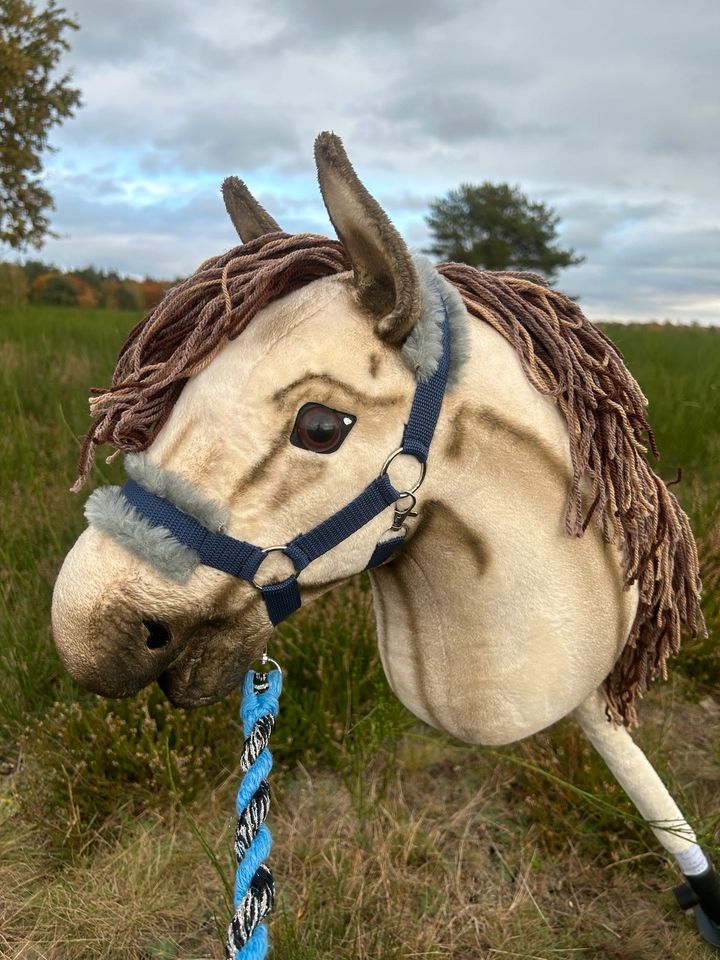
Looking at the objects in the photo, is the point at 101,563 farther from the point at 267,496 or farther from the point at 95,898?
the point at 95,898

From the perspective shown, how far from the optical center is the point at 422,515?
3.49 feet

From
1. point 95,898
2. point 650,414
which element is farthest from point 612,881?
point 650,414

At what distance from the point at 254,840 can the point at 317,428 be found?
61 centimetres

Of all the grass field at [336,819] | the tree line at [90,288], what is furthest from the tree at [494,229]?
the grass field at [336,819]

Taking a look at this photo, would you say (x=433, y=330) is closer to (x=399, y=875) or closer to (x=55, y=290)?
(x=399, y=875)

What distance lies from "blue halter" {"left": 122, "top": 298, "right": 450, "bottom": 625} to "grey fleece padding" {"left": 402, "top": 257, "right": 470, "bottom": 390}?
0.04ft

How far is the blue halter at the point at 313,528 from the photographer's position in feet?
2.95

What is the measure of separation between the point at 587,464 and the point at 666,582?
0.32 meters

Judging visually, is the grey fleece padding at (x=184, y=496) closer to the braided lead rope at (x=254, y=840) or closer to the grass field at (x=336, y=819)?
the braided lead rope at (x=254, y=840)

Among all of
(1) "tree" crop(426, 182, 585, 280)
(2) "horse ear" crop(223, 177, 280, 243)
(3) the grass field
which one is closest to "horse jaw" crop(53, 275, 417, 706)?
(2) "horse ear" crop(223, 177, 280, 243)

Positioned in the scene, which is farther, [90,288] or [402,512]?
[90,288]

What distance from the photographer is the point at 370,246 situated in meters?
0.89

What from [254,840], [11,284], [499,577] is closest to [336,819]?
[254,840]

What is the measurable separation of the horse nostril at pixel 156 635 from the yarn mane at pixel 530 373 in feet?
0.82
